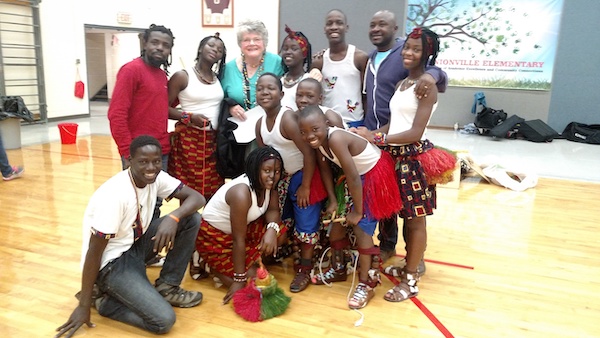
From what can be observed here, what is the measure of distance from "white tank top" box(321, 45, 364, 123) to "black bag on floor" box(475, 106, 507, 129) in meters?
6.31

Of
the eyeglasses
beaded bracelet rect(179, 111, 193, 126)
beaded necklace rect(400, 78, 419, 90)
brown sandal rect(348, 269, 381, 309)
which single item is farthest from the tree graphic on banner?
brown sandal rect(348, 269, 381, 309)

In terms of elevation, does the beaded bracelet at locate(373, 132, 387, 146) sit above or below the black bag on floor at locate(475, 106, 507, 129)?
above

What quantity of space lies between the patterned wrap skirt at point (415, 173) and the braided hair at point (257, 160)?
2.01 ft

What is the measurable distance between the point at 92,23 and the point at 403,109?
27.2 feet

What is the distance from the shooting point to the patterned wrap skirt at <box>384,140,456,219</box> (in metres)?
2.43

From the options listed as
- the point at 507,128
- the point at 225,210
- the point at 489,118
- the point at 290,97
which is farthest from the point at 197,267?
the point at 489,118

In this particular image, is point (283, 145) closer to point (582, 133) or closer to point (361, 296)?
point (361, 296)

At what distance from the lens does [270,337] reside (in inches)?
82.0

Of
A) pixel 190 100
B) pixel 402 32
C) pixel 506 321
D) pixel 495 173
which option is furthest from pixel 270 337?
pixel 402 32

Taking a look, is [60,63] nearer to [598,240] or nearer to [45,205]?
[45,205]

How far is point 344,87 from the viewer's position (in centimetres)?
275

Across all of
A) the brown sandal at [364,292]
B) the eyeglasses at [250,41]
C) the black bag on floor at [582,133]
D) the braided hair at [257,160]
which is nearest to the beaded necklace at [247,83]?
the eyeglasses at [250,41]

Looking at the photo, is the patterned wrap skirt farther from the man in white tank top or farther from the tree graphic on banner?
the tree graphic on banner

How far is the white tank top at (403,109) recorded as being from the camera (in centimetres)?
232
